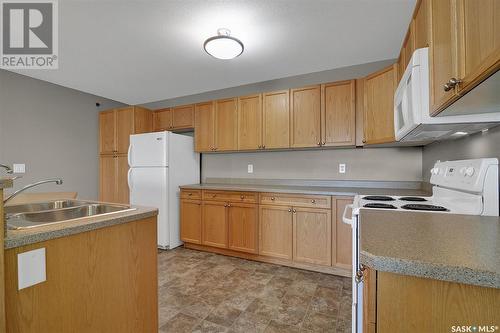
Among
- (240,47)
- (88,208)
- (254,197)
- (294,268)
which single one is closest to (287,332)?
(294,268)

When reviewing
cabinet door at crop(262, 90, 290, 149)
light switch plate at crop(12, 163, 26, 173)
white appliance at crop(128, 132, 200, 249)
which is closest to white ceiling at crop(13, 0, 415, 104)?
cabinet door at crop(262, 90, 290, 149)

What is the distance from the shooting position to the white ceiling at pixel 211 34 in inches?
71.4

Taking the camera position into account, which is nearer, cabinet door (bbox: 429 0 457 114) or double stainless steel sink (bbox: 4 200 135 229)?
cabinet door (bbox: 429 0 457 114)

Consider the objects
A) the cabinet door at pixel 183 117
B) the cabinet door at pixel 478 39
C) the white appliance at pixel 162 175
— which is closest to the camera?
the cabinet door at pixel 478 39

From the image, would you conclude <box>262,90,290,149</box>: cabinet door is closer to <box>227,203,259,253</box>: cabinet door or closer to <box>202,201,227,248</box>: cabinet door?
<box>227,203,259,253</box>: cabinet door

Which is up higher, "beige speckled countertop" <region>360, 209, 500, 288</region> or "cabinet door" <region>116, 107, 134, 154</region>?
"cabinet door" <region>116, 107, 134, 154</region>

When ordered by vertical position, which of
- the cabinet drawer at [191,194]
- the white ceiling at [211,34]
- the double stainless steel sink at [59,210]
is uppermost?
the white ceiling at [211,34]

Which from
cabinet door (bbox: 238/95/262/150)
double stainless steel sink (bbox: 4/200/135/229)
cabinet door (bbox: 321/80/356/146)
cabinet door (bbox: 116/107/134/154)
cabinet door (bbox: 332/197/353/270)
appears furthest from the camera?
cabinet door (bbox: 116/107/134/154)

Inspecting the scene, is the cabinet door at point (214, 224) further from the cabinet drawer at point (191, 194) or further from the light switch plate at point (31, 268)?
the light switch plate at point (31, 268)

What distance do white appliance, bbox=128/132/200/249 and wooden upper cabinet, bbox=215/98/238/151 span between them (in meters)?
0.57

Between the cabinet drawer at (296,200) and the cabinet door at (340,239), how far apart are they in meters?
0.11

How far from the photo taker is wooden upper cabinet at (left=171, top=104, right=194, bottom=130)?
11.6ft

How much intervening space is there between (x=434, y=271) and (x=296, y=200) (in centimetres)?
199

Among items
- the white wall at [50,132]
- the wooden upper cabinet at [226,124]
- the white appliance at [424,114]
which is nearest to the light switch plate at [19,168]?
the white wall at [50,132]
